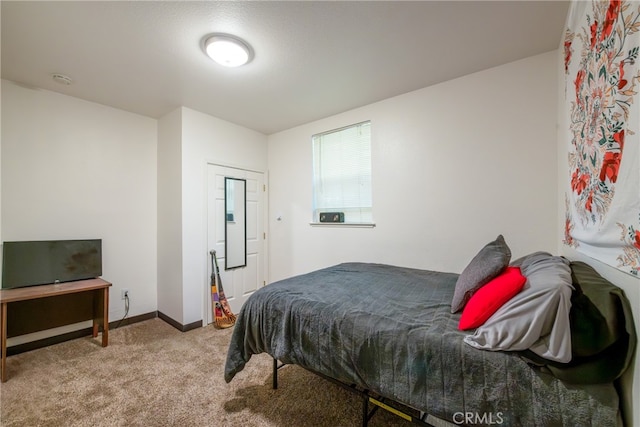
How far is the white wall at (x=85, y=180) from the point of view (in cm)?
246

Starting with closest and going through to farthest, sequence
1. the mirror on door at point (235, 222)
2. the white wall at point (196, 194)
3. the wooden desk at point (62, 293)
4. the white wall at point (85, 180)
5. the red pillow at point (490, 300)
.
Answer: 1. the red pillow at point (490, 300)
2. the wooden desk at point (62, 293)
3. the white wall at point (85, 180)
4. the white wall at point (196, 194)
5. the mirror on door at point (235, 222)

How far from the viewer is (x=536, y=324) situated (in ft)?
3.11

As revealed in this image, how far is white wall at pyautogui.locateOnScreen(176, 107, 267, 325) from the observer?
9.80 feet

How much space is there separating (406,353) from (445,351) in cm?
17

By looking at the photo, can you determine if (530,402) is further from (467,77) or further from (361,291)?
(467,77)

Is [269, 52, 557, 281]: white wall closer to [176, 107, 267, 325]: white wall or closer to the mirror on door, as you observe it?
the mirror on door

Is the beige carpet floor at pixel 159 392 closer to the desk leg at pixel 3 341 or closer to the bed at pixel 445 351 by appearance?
the desk leg at pixel 3 341

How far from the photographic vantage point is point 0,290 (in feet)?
7.37

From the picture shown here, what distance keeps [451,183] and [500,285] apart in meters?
1.46

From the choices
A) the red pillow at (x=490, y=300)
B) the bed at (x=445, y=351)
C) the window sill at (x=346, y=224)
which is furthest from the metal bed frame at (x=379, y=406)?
the window sill at (x=346, y=224)

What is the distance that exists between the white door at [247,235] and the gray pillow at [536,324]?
2.95 m

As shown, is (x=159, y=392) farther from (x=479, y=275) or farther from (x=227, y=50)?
(x=227, y=50)

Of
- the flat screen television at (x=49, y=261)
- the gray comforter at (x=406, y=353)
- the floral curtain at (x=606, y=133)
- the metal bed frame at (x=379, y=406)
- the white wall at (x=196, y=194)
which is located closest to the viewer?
the floral curtain at (x=606, y=133)

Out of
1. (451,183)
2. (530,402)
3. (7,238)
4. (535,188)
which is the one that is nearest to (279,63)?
(451,183)
